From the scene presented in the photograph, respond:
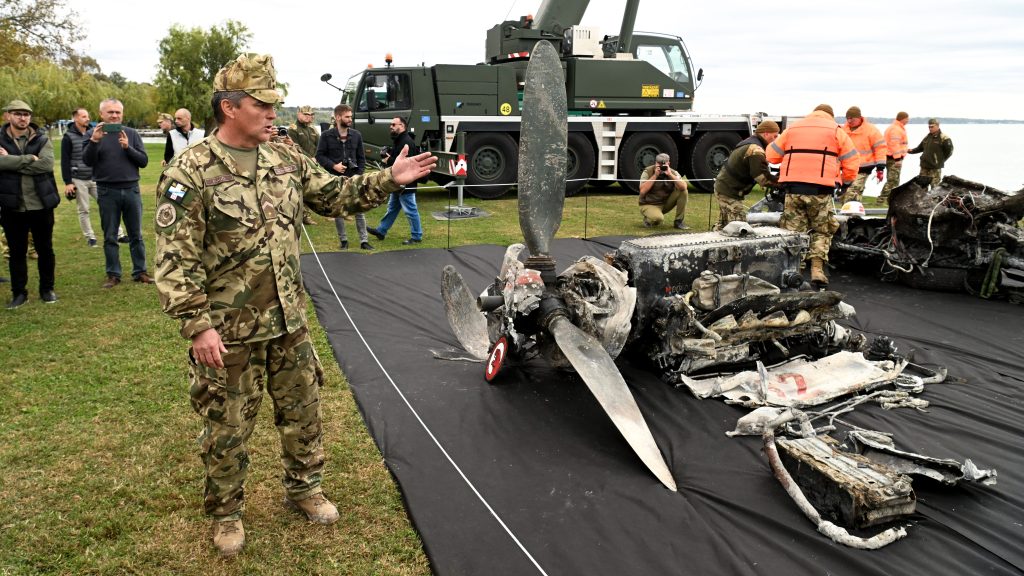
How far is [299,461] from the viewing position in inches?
117

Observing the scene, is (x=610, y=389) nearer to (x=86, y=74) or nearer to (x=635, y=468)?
(x=635, y=468)

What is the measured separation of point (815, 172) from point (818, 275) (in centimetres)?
104

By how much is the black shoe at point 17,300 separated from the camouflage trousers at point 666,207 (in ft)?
26.0

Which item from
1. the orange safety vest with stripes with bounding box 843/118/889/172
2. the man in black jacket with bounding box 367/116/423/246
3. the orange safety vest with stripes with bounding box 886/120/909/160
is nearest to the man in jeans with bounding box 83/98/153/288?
the man in black jacket with bounding box 367/116/423/246

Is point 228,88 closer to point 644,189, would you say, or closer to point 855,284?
point 855,284

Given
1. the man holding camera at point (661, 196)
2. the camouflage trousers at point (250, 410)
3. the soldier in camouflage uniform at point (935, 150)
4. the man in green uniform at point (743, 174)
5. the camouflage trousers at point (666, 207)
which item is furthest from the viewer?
the soldier in camouflage uniform at point (935, 150)

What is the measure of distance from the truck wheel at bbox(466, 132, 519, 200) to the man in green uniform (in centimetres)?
459

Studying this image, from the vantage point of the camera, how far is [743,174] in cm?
842

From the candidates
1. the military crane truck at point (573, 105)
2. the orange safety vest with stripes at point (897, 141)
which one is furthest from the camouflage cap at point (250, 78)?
the orange safety vest with stripes at point (897, 141)

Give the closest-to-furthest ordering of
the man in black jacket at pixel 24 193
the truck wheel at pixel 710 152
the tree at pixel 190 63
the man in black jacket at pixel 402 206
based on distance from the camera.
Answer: the man in black jacket at pixel 24 193
the man in black jacket at pixel 402 206
the truck wheel at pixel 710 152
the tree at pixel 190 63

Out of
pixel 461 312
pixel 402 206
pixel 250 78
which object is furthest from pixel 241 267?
pixel 402 206

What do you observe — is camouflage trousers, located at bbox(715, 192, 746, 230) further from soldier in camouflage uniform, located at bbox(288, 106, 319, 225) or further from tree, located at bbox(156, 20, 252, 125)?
tree, located at bbox(156, 20, 252, 125)

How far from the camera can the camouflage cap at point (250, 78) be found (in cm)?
250

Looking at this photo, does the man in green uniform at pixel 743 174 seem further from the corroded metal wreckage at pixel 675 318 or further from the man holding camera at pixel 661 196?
the corroded metal wreckage at pixel 675 318
